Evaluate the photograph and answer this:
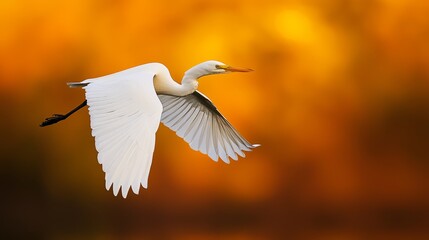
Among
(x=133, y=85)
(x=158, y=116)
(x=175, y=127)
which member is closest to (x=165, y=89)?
A: (x=175, y=127)

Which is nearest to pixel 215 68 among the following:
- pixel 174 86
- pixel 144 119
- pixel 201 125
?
pixel 174 86

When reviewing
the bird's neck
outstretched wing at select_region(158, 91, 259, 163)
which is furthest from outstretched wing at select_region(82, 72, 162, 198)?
outstretched wing at select_region(158, 91, 259, 163)

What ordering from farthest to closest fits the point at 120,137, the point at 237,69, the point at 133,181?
the point at 237,69
the point at 120,137
the point at 133,181

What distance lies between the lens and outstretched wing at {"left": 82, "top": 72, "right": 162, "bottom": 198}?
11.7 feet

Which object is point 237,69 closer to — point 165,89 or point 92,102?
point 165,89

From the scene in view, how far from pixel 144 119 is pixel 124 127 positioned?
118 millimetres

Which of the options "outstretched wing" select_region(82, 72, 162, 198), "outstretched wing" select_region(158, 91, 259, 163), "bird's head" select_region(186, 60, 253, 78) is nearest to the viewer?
"outstretched wing" select_region(82, 72, 162, 198)

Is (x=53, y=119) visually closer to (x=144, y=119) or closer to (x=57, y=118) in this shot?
(x=57, y=118)

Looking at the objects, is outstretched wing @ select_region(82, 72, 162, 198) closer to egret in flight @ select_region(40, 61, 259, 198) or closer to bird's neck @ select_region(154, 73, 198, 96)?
egret in flight @ select_region(40, 61, 259, 198)

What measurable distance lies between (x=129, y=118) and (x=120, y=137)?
0.20 m

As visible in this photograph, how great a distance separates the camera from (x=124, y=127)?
3865 mm

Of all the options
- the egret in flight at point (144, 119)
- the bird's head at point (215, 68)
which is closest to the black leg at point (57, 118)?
the egret in flight at point (144, 119)

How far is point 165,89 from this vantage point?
205 inches

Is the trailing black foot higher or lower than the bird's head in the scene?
lower
